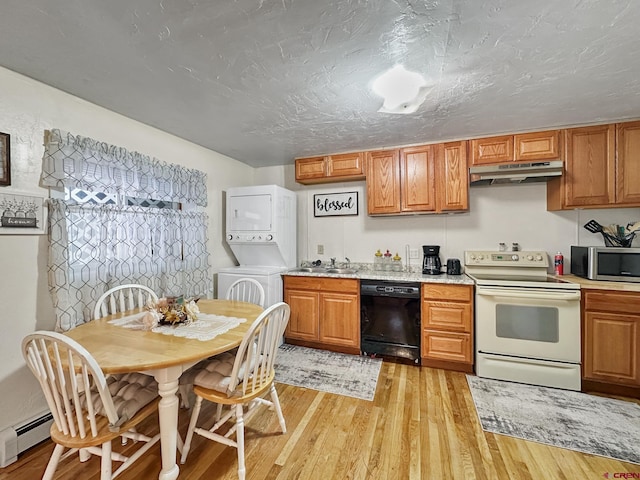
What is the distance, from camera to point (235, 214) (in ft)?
10.9

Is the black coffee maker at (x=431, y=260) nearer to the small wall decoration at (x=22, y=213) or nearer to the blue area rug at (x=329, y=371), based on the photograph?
the blue area rug at (x=329, y=371)

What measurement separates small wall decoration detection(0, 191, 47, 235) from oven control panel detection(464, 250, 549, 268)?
12.0 feet

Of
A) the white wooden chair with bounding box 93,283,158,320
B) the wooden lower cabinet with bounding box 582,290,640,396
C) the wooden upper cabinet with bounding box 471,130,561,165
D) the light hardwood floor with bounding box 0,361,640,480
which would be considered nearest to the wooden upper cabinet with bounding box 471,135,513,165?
the wooden upper cabinet with bounding box 471,130,561,165

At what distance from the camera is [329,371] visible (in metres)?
2.61

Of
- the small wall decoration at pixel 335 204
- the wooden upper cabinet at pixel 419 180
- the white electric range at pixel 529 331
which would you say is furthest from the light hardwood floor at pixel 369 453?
the small wall decoration at pixel 335 204

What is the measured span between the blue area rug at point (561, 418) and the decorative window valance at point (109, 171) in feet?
10.5

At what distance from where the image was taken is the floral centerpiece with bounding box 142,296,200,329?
5.39 feet

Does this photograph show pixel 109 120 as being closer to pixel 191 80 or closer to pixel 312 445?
pixel 191 80

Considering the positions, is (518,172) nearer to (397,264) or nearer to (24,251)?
(397,264)

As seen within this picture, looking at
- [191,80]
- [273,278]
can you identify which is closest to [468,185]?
[273,278]

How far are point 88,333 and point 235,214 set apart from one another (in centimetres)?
198

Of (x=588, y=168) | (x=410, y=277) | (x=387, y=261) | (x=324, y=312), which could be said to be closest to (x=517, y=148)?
(x=588, y=168)

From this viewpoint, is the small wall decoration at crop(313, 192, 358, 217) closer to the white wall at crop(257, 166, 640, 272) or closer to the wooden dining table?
the white wall at crop(257, 166, 640, 272)

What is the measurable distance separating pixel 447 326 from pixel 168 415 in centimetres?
234
